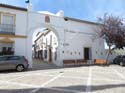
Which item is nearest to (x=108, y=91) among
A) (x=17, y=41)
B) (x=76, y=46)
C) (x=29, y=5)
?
(x=17, y=41)

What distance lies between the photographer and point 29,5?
2597 cm

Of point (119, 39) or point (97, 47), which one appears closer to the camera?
point (119, 39)

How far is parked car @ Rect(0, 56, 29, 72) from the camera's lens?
2078cm

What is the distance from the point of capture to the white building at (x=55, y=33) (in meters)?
Answer: 24.2

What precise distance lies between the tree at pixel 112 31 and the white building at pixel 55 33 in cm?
198

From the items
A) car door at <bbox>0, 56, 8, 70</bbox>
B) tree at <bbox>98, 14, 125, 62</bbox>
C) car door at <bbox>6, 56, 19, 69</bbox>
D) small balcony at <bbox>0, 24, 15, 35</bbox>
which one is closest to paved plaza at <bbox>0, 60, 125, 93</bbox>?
car door at <bbox>0, 56, 8, 70</bbox>

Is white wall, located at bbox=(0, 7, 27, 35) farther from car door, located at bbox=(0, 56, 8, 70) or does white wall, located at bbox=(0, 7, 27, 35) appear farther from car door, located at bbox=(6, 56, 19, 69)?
car door, located at bbox=(0, 56, 8, 70)

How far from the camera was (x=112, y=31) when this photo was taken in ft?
100.0

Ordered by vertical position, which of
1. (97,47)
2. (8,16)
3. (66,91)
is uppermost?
(8,16)

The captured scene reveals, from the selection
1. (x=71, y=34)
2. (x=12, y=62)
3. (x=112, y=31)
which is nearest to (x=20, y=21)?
(x=12, y=62)

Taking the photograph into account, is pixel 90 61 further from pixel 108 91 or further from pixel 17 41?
pixel 108 91

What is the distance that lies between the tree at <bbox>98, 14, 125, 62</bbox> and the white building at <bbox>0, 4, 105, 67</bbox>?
77.9 inches

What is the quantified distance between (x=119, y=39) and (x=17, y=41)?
14.4 meters

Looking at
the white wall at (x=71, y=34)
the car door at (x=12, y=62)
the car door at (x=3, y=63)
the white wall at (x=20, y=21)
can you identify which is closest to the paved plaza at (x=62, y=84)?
the car door at (x=3, y=63)
